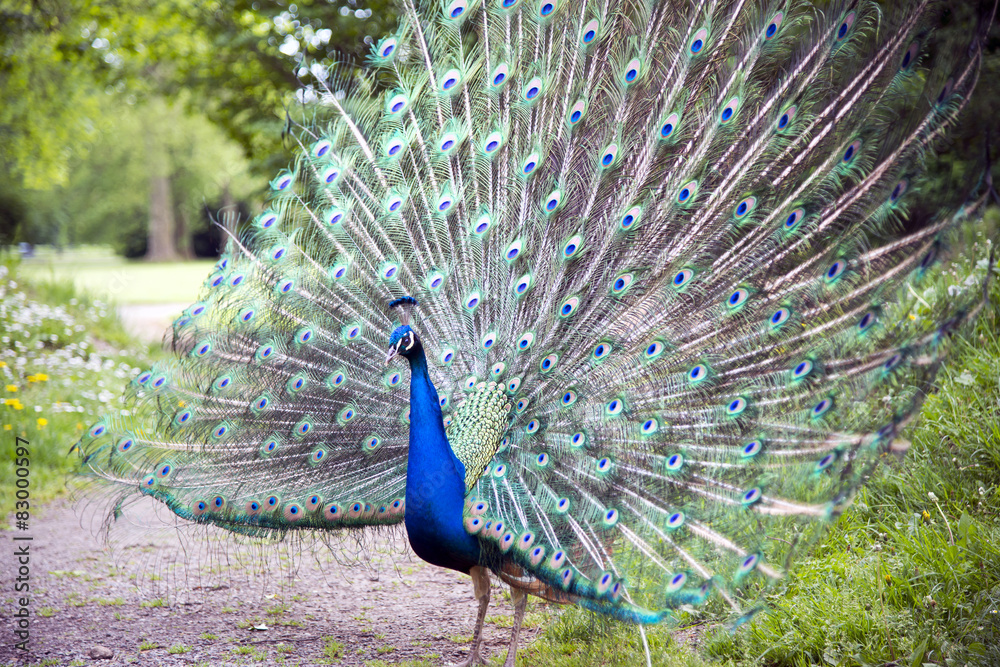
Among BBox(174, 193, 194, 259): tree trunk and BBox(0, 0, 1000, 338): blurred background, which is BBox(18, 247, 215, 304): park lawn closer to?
BBox(0, 0, 1000, 338): blurred background

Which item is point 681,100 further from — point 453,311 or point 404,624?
point 404,624

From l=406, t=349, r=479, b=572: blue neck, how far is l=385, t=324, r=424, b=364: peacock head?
5 cm

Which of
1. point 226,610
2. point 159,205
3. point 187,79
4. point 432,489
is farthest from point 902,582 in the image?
point 159,205

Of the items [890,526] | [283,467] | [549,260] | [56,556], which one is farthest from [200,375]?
[890,526]

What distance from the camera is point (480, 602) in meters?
3.80

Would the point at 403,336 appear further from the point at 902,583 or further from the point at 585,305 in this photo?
the point at 902,583

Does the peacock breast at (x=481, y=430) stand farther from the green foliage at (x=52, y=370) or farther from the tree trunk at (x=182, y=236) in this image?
the tree trunk at (x=182, y=236)

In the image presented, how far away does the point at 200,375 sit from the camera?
3.96 m

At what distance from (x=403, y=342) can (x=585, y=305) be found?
818mm

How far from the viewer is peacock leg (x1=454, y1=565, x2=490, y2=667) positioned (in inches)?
146

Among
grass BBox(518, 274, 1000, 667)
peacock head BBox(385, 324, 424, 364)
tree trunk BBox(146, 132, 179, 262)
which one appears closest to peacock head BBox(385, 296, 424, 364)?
peacock head BBox(385, 324, 424, 364)

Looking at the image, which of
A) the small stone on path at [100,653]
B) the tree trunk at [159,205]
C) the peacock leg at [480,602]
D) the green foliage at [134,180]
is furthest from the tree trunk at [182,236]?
the peacock leg at [480,602]

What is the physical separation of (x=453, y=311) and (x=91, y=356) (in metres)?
6.93

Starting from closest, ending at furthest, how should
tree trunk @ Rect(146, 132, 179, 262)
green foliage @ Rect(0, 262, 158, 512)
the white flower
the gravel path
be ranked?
1. the white flower
2. green foliage @ Rect(0, 262, 158, 512)
3. the gravel path
4. tree trunk @ Rect(146, 132, 179, 262)
